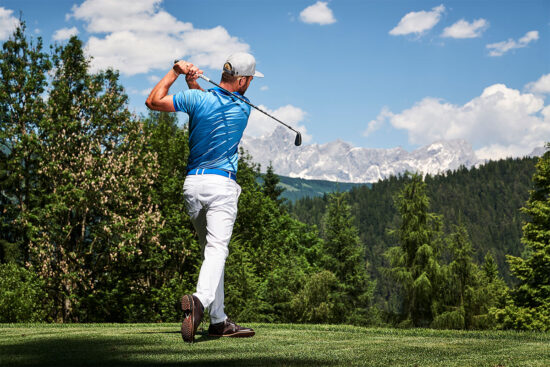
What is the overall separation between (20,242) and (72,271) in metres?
3.29

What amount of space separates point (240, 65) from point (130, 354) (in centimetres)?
293

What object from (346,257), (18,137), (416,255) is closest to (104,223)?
(18,137)

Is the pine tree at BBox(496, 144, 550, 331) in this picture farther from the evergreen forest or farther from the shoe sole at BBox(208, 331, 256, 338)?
the shoe sole at BBox(208, 331, 256, 338)

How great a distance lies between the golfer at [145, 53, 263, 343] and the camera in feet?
17.5

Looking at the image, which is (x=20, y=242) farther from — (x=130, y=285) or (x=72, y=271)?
(x=130, y=285)

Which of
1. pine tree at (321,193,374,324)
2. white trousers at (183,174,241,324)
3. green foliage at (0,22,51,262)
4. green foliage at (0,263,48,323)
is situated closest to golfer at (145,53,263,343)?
white trousers at (183,174,241,324)

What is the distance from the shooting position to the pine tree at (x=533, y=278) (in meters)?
29.5

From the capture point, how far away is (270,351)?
4516mm

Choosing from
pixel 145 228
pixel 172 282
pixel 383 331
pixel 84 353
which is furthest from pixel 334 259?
pixel 84 353

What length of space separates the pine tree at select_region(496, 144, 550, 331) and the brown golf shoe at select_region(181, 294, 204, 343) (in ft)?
92.3

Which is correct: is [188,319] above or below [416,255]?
below

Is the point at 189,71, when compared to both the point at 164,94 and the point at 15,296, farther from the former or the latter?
the point at 15,296

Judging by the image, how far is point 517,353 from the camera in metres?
4.29

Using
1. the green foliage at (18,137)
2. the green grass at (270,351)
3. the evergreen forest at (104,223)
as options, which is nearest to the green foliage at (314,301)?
the evergreen forest at (104,223)
